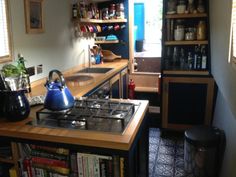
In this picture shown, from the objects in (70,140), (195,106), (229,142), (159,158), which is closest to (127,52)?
(195,106)

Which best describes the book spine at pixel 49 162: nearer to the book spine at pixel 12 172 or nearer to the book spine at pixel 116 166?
the book spine at pixel 12 172

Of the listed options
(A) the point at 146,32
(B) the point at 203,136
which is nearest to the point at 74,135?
(B) the point at 203,136

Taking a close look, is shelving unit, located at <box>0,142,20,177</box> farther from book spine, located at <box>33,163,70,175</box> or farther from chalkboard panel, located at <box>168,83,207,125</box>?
chalkboard panel, located at <box>168,83,207,125</box>

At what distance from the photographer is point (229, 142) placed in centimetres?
226

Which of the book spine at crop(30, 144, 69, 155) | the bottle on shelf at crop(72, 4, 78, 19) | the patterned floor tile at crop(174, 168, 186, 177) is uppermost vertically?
the bottle on shelf at crop(72, 4, 78, 19)

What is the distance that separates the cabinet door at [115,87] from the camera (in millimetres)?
3197

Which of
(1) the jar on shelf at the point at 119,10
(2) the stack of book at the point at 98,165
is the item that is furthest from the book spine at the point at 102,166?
(1) the jar on shelf at the point at 119,10

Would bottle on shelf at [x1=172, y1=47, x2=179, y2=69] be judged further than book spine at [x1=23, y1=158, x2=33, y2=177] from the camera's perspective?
Yes

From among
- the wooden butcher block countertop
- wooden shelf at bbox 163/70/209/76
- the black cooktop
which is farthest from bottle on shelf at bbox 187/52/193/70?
the wooden butcher block countertop

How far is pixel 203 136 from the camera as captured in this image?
241cm

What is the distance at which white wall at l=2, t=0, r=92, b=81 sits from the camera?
2.32 meters

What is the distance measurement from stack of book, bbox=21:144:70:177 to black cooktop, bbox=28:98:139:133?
15 cm

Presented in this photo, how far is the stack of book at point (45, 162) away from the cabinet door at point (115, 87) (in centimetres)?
173

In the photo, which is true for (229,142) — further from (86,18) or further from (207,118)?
(86,18)
